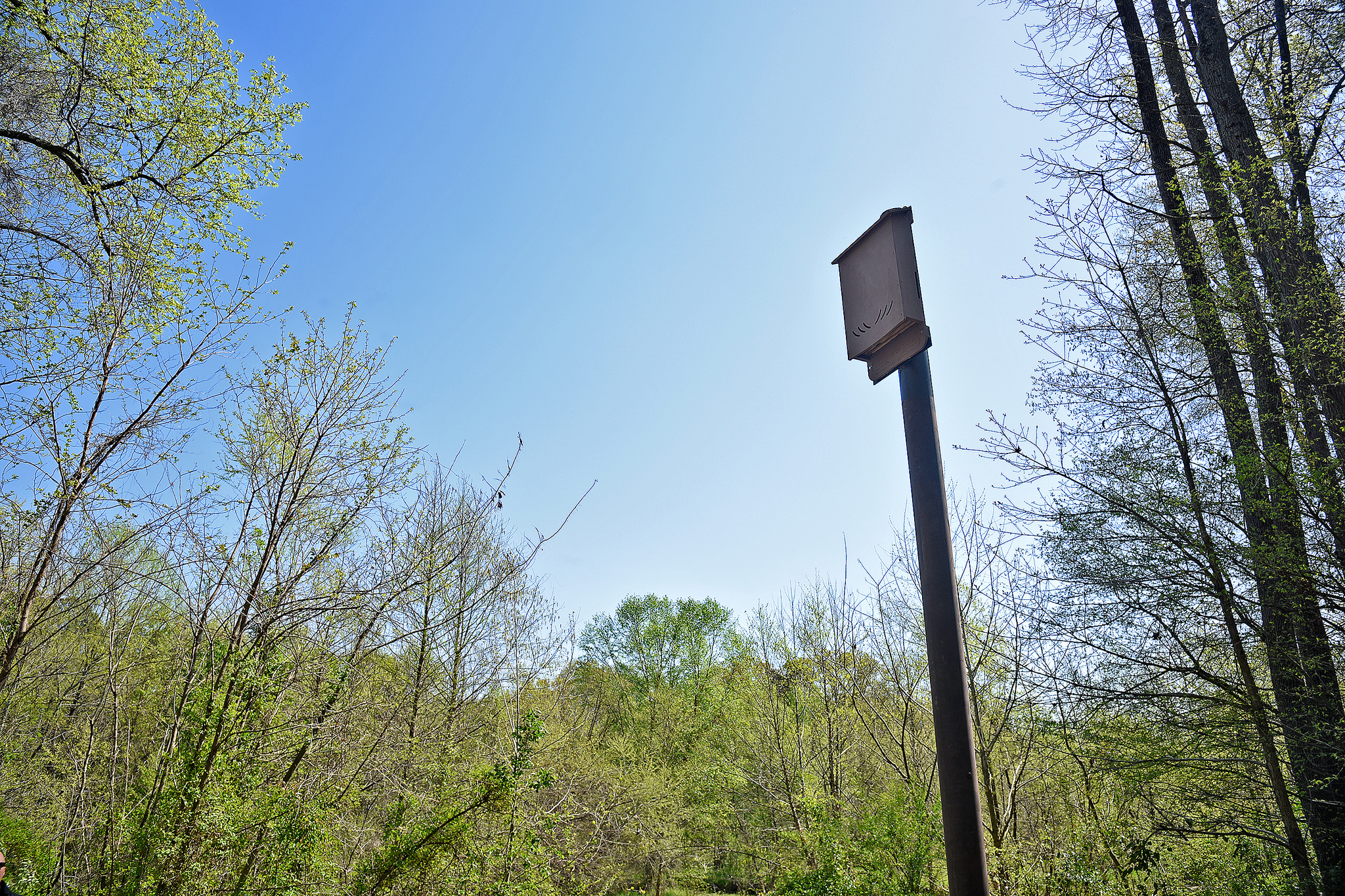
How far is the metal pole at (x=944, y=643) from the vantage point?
144 centimetres

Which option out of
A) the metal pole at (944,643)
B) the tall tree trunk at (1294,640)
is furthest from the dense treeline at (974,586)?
the metal pole at (944,643)

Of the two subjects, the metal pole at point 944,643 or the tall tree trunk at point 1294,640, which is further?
the tall tree trunk at point 1294,640

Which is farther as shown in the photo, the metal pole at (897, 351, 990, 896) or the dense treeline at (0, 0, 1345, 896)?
the dense treeline at (0, 0, 1345, 896)

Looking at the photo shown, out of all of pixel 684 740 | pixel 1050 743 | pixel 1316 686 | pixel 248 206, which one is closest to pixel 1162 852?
pixel 1050 743

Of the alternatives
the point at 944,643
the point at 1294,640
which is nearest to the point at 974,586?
the point at 1294,640

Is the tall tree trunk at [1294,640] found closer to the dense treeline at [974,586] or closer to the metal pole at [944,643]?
the dense treeline at [974,586]

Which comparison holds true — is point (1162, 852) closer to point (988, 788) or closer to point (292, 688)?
point (988, 788)

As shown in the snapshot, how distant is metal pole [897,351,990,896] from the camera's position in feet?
4.72

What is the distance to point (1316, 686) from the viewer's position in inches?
135

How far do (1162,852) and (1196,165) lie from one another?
16.8 feet

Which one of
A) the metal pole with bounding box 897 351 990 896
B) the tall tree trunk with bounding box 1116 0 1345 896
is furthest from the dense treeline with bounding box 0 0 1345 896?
the metal pole with bounding box 897 351 990 896

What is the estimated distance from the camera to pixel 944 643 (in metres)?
1.56

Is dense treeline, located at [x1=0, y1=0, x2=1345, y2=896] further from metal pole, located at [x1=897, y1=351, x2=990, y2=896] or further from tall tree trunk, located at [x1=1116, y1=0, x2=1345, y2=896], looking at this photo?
metal pole, located at [x1=897, y1=351, x2=990, y2=896]

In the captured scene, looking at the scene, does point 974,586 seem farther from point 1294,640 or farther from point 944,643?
point 944,643
